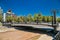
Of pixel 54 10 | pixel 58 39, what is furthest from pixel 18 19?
pixel 58 39

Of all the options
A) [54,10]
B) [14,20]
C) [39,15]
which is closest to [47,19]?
[39,15]

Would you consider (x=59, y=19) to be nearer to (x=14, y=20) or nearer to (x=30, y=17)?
(x=30, y=17)

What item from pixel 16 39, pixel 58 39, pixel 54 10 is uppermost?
pixel 54 10

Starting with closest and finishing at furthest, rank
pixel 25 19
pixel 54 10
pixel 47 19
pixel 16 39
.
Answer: pixel 16 39, pixel 54 10, pixel 47 19, pixel 25 19

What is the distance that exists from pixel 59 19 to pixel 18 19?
22.0 meters

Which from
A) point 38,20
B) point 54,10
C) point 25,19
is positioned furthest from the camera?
point 25,19

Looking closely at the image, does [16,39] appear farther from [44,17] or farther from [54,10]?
[44,17]

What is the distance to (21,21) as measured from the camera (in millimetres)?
76750

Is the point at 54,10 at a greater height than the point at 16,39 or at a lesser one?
greater

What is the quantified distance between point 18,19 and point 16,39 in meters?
60.5

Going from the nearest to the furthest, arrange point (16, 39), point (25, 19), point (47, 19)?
point (16, 39) → point (47, 19) → point (25, 19)

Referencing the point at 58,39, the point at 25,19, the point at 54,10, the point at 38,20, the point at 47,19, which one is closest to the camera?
the point at 58,39

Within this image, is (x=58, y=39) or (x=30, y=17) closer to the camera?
(x=58, y=39)

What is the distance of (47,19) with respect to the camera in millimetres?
70125
